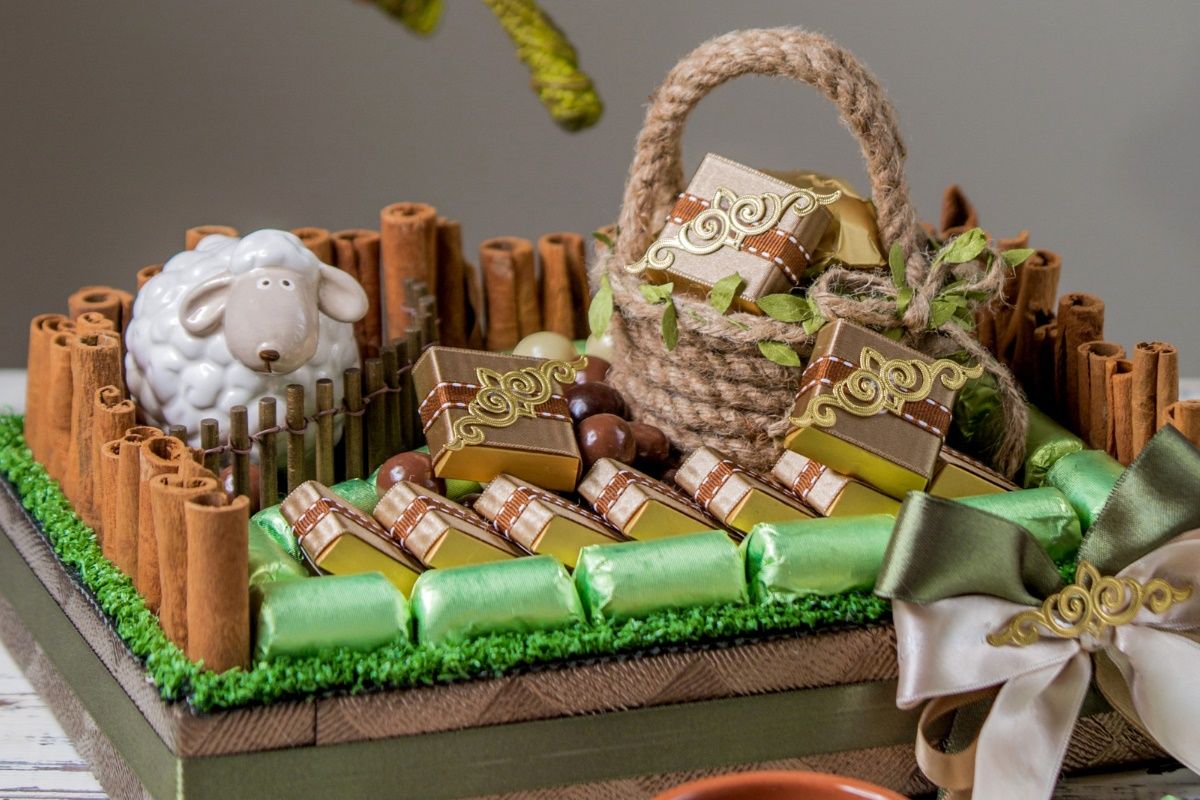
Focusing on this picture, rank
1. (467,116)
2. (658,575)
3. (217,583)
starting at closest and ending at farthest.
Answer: (217,583) < (658,575) < (467,116)

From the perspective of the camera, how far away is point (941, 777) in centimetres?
122

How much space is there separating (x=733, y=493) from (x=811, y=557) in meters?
0.15

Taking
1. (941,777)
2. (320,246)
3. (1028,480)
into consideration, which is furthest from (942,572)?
(320,246)

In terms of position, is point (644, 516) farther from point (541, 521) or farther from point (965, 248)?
point (965, 248)

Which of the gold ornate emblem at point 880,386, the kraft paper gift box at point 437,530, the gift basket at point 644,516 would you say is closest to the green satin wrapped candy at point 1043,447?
the gift basket at point 644,516

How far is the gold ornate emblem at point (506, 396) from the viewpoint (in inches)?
55.3

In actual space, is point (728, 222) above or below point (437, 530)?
above

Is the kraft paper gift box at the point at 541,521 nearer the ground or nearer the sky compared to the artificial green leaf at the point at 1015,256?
nearer the ground

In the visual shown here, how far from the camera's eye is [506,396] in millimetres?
1449

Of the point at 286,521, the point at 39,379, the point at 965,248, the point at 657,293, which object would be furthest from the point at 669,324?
the point at 39,379

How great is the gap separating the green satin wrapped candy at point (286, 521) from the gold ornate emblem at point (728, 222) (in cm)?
33

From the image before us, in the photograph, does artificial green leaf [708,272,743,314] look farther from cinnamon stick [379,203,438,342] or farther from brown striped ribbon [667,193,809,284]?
cinnamon stick [379,203,438,342]

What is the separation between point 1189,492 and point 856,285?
38 centimetres

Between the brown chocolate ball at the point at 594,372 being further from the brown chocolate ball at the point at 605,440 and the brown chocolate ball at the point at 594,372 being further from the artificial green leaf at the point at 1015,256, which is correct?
the artificial green leaf at the point at 1015,256
